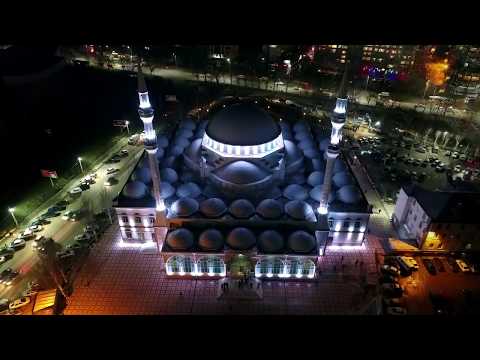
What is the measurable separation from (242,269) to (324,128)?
44383 millimetres

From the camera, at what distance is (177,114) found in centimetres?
8469

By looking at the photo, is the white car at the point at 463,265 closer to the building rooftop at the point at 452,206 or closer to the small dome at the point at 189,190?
the building rooftop at the point at 452,206

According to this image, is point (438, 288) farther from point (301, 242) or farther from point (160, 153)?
point (160, 153)

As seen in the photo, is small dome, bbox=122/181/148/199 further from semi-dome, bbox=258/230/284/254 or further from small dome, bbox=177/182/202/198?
semi-dome, bbox=258/230/284/254

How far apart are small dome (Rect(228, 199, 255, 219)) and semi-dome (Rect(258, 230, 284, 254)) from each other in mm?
3204

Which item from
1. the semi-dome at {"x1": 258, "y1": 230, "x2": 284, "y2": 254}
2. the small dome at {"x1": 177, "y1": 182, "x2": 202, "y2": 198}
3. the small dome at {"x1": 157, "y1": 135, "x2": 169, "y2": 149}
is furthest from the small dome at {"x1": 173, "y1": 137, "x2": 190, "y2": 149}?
the semi-dome at {"x1": 258, "y1": 230, "x2": 284, "y2": 254}

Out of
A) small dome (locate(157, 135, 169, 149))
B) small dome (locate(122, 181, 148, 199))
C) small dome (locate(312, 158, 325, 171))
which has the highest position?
small dome (locate(157, 135, 169, 149))

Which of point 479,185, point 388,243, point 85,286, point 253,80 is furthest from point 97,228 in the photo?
point 253,80

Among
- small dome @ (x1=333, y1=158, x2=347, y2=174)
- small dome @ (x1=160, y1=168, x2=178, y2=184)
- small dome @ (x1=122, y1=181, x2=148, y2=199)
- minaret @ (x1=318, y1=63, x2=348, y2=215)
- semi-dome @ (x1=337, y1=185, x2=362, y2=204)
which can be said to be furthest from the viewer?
small dome @ (x1=333, y1=158, x2=347, y2=174)

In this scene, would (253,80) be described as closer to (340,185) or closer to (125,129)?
(125,129)

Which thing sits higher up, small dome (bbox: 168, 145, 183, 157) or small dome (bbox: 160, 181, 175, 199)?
small dome (bbox: 168, 145, 183, 157)

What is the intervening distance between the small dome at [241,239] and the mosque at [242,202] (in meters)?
0.12

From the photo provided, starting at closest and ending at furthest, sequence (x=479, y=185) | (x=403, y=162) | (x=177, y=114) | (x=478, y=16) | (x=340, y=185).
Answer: (x=478, y=16) < (x=340, y=185) < (x=479, y=185) < (x=403, y=162) < (x=177, y=114)

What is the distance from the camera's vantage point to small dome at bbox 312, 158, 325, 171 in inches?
2080
